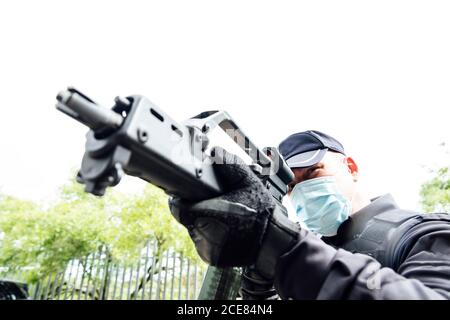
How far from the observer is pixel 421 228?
1283 mm

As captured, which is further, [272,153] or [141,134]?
[272,153]

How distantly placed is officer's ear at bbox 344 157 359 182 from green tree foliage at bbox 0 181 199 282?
6038 millimetres

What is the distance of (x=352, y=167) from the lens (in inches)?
91.7

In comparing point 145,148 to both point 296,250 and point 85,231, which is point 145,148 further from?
point 85,231

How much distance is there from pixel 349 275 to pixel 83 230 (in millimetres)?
8487

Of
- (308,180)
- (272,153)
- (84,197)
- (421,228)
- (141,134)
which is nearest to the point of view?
(141,134)

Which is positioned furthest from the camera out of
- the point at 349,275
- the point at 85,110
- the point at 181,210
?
the point at 181,210

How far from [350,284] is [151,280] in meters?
8.11

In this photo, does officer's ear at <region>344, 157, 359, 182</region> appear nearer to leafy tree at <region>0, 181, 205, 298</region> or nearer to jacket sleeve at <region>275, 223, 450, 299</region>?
jacket sleeve at <region>275, 223, 450, 299</region>

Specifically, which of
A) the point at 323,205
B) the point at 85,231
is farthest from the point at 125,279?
the point at 323,205
